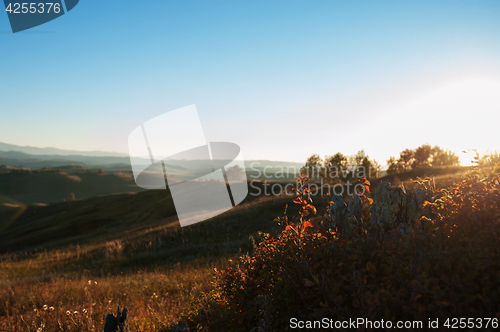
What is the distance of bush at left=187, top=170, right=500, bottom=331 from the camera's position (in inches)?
78.0

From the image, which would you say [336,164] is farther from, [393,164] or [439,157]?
[439,157]

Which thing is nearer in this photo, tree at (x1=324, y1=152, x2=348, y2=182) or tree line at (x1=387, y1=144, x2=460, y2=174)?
tree line at (x1=387, y1=144, x2=460, y2=174)

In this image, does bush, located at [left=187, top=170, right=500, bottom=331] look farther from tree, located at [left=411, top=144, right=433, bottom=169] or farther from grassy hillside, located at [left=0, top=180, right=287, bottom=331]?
tree, located at [left=411, top=144, right=433, bottom=169]

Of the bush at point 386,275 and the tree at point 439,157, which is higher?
the bush at point 386,275

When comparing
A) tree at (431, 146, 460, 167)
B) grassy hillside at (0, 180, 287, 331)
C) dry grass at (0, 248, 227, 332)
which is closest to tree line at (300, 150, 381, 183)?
tree at (431, 146, 460, 167)

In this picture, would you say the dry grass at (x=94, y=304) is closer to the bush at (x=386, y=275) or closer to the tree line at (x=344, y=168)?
the bush at (x=386, y=275)

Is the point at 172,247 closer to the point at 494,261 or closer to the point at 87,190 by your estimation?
the point at 494,261

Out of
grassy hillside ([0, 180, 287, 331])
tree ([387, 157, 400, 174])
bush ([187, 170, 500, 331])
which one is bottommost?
tree ([387, 157, 400, 174])

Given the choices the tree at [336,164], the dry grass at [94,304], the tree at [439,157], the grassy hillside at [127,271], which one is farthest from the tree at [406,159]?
the dry grass at [94,304]

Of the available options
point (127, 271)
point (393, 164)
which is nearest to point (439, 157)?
point (393, 164)

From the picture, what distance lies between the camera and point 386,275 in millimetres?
2570

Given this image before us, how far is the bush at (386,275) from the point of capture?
78.0 inches

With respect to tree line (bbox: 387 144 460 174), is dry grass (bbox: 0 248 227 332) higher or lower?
higher

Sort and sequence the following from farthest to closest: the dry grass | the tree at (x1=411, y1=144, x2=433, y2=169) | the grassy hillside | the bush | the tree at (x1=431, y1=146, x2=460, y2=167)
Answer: the tree at (x1=411, y1=144, x2=433, y2=169) < the tree at (x1=431, y1=146, x2=460, y2=167) < the grassy hillside < the dry grass < the bush
